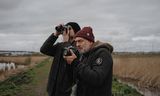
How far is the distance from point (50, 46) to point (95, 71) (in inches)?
54.7

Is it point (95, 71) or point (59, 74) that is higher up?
point (95, 71)

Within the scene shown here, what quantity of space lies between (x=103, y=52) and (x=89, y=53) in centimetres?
24

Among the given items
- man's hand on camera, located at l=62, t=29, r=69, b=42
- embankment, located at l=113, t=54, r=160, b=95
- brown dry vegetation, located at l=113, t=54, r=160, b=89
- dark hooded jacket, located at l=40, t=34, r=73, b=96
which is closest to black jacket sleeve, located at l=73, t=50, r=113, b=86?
dark hooded jacket, located at l=40, t=34, r=73, b=96

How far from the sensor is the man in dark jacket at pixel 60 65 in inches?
183

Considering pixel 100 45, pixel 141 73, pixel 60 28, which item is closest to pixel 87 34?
pixel 100 45

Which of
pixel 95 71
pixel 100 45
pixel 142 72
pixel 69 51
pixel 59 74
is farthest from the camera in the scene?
pixel 142 72

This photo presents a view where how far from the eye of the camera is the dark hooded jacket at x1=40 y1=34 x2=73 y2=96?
4.64m

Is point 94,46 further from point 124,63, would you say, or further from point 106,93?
point 124,63

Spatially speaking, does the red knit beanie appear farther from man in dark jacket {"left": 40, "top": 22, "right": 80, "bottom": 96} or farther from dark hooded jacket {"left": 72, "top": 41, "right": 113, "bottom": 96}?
man in dark jacket {"left": 40, "top": 22, "right": 80, "bottom": 96}

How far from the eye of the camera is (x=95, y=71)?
3742 mm

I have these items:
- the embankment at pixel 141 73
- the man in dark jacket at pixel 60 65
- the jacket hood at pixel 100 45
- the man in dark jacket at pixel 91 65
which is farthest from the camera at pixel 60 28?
the embankment at pixel 141 73

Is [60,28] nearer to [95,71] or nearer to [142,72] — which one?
[95,71]

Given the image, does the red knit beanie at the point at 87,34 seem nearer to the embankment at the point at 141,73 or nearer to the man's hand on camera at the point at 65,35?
the man's hand on camera at the point at 65,35

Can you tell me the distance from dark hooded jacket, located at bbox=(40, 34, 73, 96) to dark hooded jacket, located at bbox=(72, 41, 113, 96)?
49cm
